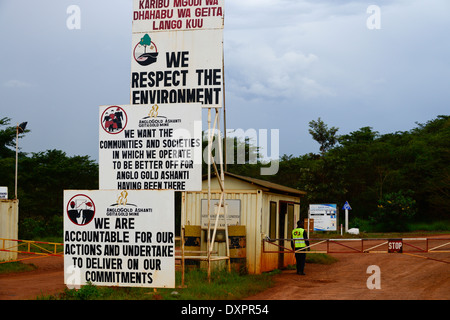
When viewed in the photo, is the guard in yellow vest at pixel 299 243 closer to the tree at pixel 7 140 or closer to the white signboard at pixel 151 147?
the white signboard at pixel 151 147

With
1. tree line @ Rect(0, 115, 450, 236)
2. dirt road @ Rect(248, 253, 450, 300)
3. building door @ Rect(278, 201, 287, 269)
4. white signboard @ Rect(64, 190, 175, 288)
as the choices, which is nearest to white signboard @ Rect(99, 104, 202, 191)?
white signboard @ Rect(64, 190, 175, 288)

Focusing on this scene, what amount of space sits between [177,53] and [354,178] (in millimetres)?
43636

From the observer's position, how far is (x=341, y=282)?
16078 mm

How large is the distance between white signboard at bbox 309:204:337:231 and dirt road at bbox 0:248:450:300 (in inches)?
548

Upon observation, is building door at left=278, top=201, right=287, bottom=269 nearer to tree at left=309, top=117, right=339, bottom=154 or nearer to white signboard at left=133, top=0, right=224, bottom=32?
white signboard at left=133, top=0, right=224, bottom=32

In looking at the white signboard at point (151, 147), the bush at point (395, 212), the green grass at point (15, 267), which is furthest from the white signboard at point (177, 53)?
the bush at point (395, 212)

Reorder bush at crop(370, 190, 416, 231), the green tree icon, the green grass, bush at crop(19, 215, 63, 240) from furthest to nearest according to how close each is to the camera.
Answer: bush at crop(370, 190, 416, 231)
bush at crop(19, 215, 63, 240)
the green grass
the green tree icon

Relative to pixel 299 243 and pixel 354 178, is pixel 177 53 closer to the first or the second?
pixel 299 243

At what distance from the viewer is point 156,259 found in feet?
41.5

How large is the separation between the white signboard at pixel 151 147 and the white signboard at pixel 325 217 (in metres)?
24.8

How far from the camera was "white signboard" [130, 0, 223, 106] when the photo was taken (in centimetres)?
1538

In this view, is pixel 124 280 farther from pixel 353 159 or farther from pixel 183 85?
pixel 353 159

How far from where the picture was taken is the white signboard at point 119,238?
1267cm
